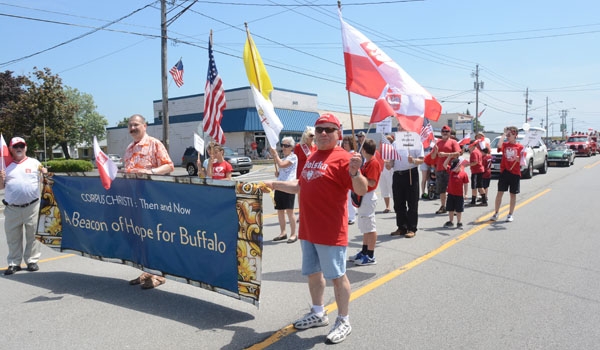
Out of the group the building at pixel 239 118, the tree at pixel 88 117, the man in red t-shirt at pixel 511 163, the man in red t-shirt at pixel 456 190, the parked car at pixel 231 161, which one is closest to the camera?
the man in red t-shirt at pixel 456 190

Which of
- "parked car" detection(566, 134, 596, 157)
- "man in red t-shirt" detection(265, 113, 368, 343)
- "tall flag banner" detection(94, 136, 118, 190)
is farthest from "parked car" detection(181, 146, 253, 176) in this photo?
"parked car" detection(566, 134, 596, 157)

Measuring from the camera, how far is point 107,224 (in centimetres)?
544

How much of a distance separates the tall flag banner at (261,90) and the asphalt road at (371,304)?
189cm

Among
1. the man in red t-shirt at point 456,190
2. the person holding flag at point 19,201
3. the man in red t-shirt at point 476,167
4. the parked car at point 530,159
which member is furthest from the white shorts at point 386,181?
the parked car at point 530,159

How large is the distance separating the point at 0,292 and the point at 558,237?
848cm

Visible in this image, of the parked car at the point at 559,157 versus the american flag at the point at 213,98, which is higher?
the american flag at the point at 213,98

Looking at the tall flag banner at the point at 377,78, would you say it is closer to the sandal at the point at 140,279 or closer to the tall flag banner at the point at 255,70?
the tall flag banner at the point at 255,70

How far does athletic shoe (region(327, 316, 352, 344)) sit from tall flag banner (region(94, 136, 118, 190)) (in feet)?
9.72

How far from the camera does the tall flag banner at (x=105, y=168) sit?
4.96m

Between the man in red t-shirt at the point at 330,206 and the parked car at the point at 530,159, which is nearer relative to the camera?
the man in red t-shirt at the point at 330,206

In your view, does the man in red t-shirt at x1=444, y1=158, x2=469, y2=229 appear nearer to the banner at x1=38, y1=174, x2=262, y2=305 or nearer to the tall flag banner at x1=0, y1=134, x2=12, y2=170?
the banner at x1=38, y1=174, x2=262, y2=305

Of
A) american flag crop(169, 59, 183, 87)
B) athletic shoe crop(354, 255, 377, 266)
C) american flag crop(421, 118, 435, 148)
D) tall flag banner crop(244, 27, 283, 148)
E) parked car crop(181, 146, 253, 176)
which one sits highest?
american flag crop(169, 59, 183, 87)

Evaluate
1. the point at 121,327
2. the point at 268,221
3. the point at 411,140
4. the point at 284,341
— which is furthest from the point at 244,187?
the point at 268,221

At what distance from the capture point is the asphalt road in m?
3.86
